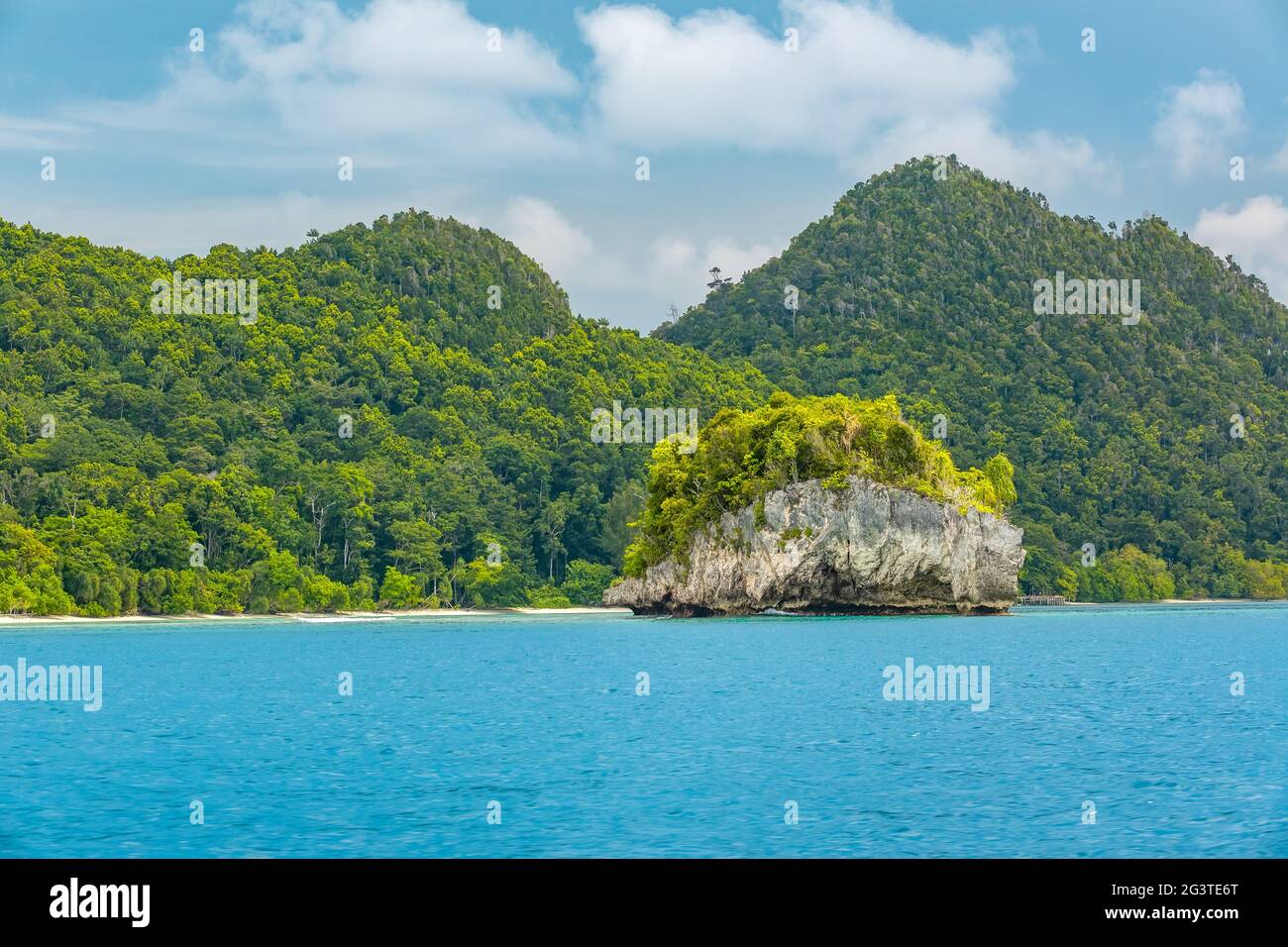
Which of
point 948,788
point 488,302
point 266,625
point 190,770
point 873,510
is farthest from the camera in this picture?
point 488,302

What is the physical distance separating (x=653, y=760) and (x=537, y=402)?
11266 cm

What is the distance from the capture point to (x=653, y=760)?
23.7 meters

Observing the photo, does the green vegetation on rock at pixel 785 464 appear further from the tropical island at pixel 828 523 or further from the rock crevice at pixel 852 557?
the rock crevice at pixel 852 557

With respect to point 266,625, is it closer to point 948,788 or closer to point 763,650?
point 763,650

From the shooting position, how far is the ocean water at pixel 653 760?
17203 mm

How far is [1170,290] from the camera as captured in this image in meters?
163

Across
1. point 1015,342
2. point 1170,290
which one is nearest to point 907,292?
point 1015,342

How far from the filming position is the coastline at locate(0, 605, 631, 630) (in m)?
77.6

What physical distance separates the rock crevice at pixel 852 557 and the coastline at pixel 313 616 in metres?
22.6

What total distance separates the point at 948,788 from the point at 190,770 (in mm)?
12046

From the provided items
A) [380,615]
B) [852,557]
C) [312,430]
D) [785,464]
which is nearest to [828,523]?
[852,557]

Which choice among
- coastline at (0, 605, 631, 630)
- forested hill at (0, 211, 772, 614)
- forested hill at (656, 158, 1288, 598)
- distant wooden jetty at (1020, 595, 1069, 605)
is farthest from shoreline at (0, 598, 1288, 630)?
forested hill at (656, 158, 1288, 598)
